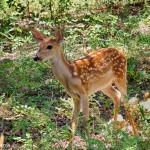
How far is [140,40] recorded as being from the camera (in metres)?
10.8

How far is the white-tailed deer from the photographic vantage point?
743cm

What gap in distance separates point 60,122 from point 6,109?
2.54 ft

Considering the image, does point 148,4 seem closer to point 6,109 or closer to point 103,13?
point 103,13

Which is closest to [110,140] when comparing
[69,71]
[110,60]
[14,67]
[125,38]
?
[69,71]

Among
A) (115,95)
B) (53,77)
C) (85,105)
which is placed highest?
(53,77)

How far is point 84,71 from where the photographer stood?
768 cm

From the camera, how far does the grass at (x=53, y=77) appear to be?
7.52 meters

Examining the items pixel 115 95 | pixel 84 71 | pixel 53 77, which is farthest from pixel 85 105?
pixel 53 77

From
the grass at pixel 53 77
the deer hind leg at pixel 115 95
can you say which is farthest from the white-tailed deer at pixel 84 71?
the grass at pixel 53 77

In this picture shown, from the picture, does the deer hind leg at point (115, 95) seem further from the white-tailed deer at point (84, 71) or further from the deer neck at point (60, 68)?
the deer neck at point (60, 68)

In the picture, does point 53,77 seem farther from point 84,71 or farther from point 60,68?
point 60,68

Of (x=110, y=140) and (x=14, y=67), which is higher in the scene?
(x=14, y=67)

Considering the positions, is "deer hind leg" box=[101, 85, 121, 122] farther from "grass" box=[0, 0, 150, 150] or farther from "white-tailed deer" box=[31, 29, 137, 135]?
"grass" box=[0, 0, 150, 150]

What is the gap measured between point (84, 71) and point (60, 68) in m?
0.38
